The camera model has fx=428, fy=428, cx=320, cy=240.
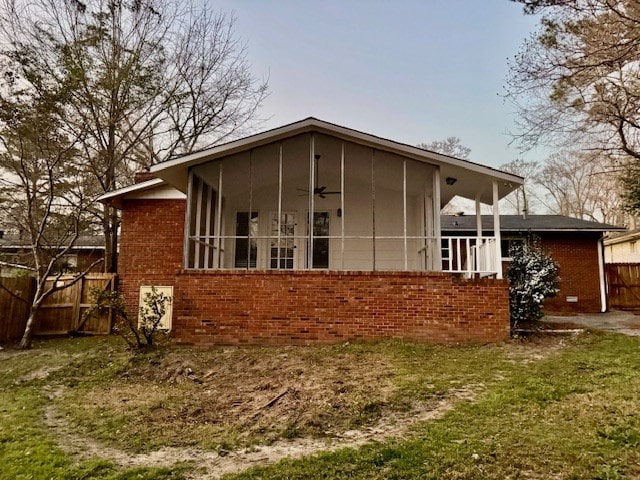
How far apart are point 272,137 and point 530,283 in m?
6.26

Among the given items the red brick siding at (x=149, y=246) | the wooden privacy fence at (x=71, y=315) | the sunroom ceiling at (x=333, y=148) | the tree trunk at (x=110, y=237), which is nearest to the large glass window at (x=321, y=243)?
the sunroom ceiling at (x=333, y=148)

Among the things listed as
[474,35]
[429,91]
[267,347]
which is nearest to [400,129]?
[429,91]

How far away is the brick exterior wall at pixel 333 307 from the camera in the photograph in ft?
26.6

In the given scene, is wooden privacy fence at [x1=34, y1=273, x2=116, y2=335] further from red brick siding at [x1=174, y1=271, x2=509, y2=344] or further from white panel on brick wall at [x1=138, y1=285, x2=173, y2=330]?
red brick siding at [x1=174, y1=271, x2=509, y2=344]

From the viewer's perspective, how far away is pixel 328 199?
11305 millimetres

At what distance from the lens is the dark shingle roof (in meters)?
14.8

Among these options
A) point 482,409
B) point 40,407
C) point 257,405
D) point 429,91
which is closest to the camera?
point 482,409

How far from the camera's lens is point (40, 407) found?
5598 millimetres

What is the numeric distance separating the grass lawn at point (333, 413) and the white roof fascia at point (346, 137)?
3588mm

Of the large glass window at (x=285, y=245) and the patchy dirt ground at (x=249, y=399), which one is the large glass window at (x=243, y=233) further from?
the patchy dirt ground at (x=249, y=399)

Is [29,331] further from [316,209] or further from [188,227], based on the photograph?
[316,209]

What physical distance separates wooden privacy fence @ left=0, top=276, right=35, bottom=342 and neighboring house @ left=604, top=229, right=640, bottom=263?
23.8 metres

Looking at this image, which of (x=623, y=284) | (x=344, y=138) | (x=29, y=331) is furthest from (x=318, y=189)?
(x=623, y=284)

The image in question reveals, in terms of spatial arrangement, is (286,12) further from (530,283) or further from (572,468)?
(572,468)
